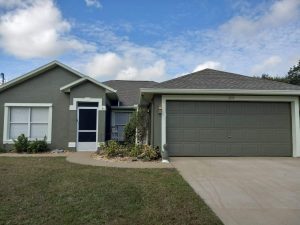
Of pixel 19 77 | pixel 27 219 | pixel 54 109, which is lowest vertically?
pixel 27 219

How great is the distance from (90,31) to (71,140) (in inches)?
222

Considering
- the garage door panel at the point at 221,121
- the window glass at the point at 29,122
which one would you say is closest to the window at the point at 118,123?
the window glass at the point at 29,122

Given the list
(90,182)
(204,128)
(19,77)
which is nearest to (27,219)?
(90,182)

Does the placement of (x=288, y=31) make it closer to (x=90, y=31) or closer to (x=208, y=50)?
(x=208, y=50)

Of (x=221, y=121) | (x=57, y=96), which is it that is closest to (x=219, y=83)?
(x=221, y=121)

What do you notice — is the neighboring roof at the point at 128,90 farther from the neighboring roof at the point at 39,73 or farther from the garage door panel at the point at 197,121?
the garage door panel at the point at 197,121

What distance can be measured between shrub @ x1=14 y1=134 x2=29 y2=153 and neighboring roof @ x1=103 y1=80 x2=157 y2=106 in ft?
23.0

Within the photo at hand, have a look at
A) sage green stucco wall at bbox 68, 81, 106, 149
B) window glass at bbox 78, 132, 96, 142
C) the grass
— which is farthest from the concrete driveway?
window glass at bbox 78, 132, 96, 142

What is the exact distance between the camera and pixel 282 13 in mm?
12578

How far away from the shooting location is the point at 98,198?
607cm

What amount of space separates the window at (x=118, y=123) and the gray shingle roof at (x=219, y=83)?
22.2 ft

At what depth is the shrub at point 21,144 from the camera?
15016 mm

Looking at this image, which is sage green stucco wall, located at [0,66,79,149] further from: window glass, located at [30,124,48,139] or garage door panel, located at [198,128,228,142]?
garage door panel, located at [198,128,228,142]

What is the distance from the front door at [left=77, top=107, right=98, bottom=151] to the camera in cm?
1591
